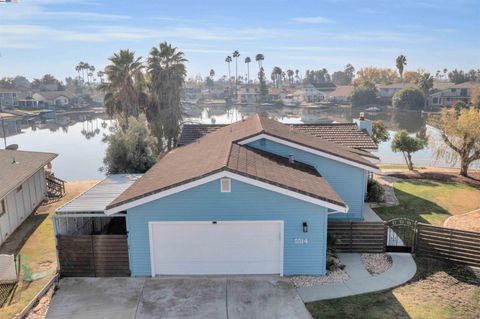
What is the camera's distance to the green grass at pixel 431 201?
62.4ft

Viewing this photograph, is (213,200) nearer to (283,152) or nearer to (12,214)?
(283,152)

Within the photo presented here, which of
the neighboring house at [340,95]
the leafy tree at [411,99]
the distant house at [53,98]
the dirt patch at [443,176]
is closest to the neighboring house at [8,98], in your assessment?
the distant house at [53,98]

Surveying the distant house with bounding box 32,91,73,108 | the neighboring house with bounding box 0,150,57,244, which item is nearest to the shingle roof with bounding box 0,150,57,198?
the neighboring house with bounding box 0,150,57,244

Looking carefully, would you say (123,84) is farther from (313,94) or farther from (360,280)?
(313,94)

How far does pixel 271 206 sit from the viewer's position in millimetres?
12594

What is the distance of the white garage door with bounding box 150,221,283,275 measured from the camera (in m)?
12.8

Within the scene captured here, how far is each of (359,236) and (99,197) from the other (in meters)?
9.66

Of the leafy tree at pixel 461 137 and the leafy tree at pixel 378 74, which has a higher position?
the leafy tree at pixel 378 74

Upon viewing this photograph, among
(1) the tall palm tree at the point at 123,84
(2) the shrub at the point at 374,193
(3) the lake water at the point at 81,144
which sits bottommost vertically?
(3) the lake water at the point at 81,144

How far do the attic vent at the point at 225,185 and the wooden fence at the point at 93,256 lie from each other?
353cm

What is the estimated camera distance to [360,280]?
41.6 feet

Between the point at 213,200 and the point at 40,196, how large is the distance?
1439 centimetres

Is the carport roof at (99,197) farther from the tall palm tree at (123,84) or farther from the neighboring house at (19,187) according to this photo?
the tall palm tree at (123,84)

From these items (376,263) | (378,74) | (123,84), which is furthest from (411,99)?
(376,263)
